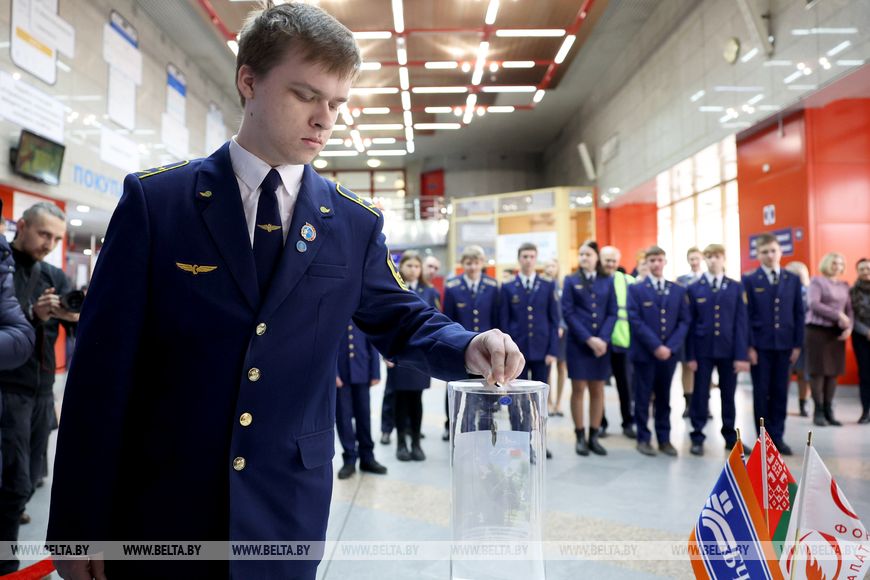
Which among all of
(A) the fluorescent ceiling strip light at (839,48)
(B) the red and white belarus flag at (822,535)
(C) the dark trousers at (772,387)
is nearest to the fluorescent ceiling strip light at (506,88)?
(A) the fluorescent ceiling strip light at (839,48)

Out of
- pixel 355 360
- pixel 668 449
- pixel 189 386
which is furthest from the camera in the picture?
pixel 668 449

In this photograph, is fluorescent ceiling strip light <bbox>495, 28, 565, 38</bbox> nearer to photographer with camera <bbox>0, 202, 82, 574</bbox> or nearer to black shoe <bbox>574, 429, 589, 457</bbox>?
black shoe <bbox>574, 429, 589, 457</bbox>

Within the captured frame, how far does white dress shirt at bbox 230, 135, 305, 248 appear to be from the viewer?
1.20 m

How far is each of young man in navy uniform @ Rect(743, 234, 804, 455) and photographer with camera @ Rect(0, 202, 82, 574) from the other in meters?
5.48

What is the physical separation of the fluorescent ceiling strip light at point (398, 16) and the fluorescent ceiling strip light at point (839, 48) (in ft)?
20.0

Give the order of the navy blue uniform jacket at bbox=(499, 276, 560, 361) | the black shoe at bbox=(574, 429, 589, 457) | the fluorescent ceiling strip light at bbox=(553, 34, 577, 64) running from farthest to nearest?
the fluorescent ceiling strip light at bbox=(553, 34, 577, 64) < the navy blue uniform jacket at bbox=(499, 276, 560, 361) < the black shoe at bbox=(574, 429, 589, 457)

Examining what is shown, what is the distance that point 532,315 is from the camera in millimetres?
5480

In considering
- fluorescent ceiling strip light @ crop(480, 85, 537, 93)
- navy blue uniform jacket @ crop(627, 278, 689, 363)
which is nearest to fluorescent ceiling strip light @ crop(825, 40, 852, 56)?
navy blue uniform jacket @ crop(627, 278, 689, 363)

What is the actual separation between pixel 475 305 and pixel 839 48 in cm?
542

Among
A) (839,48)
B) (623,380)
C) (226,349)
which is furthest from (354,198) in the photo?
(839,48)

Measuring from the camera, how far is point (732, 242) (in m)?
12.4

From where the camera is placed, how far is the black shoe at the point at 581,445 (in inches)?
203

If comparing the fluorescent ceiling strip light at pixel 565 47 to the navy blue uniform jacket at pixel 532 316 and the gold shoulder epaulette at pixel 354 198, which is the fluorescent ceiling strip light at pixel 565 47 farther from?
the gold shoulder epaulette at pixel 354 198

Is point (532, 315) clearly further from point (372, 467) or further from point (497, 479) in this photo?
point (497, 479)
